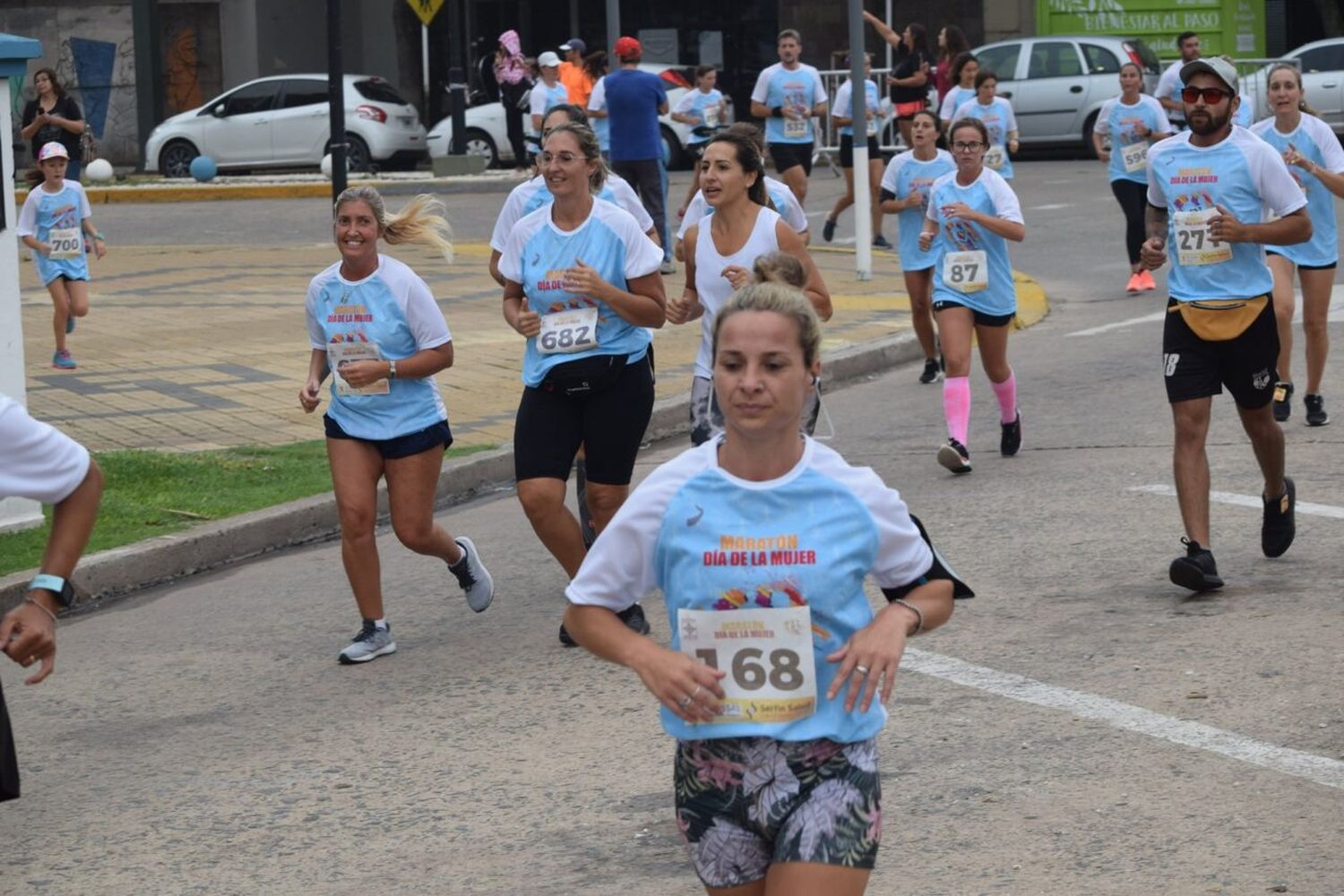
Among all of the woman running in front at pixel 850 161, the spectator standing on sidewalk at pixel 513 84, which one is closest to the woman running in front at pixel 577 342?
the woman running in front at pixel 850 161

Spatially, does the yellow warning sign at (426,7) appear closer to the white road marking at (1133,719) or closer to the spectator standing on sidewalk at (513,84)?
the spectator standing on sidewalk at (513,84)

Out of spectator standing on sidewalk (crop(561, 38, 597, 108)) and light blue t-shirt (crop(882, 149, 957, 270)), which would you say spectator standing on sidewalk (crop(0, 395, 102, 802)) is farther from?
spectator standing on sidewalk (crop(561, 38, 597, 108))

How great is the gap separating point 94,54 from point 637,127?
21349 mm

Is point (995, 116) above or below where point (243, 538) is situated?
above

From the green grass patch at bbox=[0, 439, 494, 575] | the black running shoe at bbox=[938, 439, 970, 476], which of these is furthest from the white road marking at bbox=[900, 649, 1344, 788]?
the green grass patch at bbox=[0, 439, 494, 575]

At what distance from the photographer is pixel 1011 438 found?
11195mm

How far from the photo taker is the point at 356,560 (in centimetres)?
780

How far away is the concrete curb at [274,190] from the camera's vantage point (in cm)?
2741

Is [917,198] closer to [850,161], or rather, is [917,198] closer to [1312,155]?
[1312,155]

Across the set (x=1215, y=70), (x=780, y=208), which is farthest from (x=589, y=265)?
(x=1215, y=70)

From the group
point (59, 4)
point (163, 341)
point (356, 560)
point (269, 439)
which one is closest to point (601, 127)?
point (163, 341)

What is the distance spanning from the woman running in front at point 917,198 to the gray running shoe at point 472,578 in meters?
5.33

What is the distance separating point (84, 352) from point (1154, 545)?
886 centimetres

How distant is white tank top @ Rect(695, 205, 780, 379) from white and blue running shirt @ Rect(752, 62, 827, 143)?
12660 millimetres
